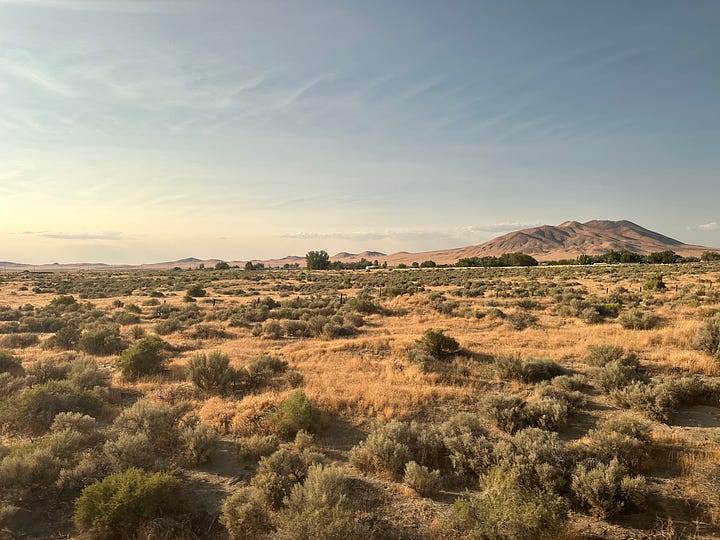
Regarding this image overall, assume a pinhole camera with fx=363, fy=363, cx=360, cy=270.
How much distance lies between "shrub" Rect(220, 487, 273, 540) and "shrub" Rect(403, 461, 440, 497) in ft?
6.95

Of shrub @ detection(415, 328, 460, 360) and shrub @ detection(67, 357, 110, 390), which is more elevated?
shrub @ detection(415, 328, 460, 360)

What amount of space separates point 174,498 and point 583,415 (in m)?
8.18

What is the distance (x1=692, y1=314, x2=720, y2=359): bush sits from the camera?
1144cm

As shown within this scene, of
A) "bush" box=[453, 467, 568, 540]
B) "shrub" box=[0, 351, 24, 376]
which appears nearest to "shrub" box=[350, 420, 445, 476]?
"bush" box=[453, 467, 568, 540]

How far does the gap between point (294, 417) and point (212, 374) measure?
3947mm

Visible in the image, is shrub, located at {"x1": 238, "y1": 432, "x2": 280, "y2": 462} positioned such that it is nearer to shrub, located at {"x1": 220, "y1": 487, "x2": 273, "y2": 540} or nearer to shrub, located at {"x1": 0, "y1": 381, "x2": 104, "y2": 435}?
shrub, located at {"x1": 220, "y1": 487, "x2": 273, "y2": 540}

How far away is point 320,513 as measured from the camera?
4.26m

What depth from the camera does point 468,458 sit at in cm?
605

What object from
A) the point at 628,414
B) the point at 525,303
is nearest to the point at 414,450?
the point at 628,414

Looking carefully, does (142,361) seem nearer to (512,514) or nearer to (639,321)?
(512,514)

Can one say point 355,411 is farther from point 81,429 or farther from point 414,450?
point 81,429

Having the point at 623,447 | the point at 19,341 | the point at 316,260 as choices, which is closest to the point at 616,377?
the point at 623,447

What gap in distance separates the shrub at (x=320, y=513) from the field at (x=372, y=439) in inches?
1.0

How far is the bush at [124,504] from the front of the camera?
15.3ft
